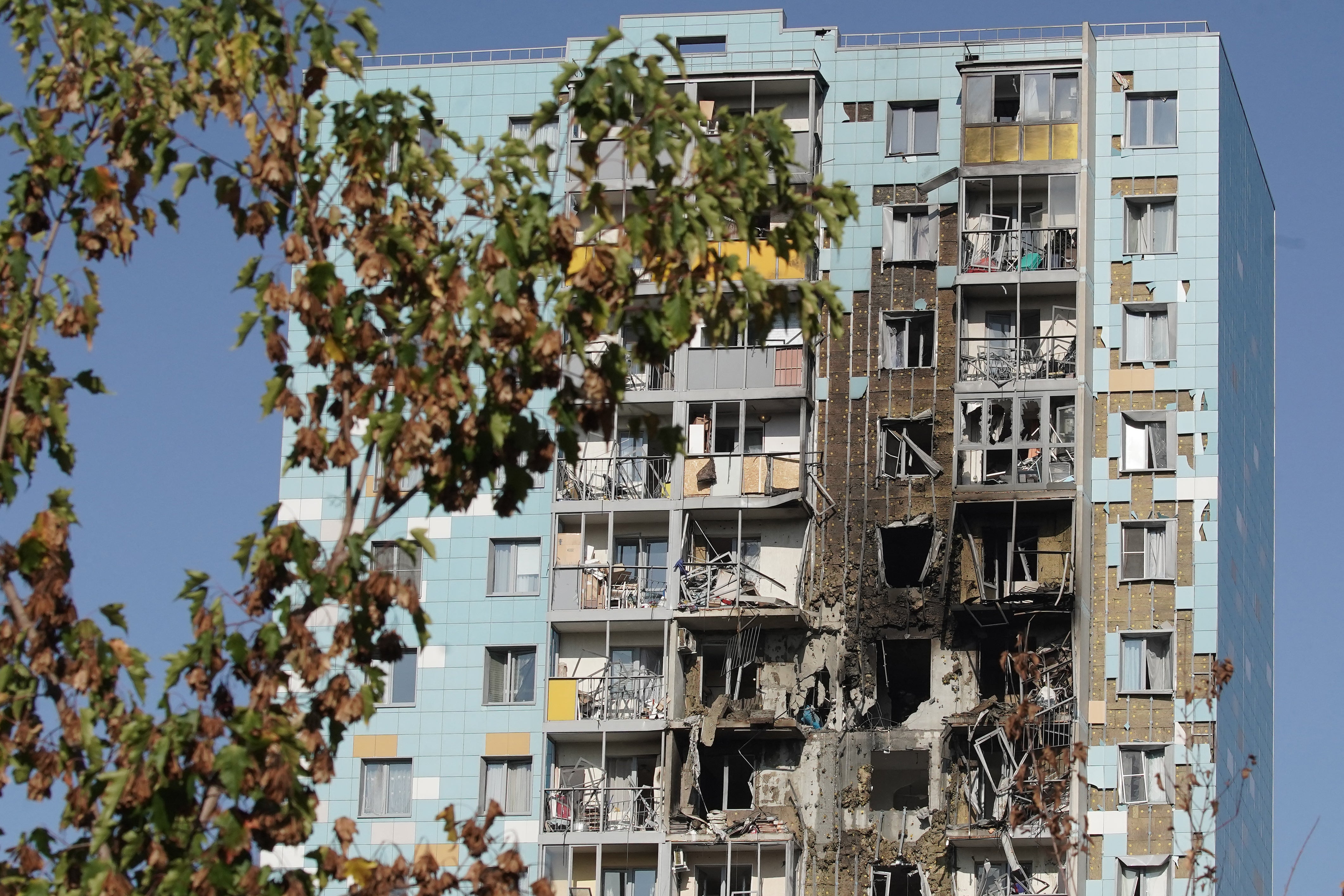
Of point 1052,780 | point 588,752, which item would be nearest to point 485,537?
point 588,752

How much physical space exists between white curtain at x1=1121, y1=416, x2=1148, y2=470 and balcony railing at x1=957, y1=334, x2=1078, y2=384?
81.8 inches

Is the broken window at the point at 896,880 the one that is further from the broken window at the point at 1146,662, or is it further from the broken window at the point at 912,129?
the broken window at the point at 912,129

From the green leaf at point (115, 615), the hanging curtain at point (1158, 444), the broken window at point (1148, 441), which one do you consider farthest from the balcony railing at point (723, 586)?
the green leaf at point (115, 615)

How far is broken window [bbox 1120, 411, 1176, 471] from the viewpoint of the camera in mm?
67688

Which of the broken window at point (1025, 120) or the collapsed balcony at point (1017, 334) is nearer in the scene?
the collapsed balcony at point (1017, 334)

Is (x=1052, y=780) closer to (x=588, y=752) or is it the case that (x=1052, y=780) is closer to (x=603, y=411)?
(x=588, y=752)

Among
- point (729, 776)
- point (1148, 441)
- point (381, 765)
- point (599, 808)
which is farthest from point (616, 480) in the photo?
point (1148, 441)

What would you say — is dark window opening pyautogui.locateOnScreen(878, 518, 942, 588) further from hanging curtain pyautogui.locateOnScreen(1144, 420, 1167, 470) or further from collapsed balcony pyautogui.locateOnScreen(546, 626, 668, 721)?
collapsed balcony pyautogui.locateOnScreen(546, 626, 668, 721)

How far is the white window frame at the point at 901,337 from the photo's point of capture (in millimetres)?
69375

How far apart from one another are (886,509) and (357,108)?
42.2 m

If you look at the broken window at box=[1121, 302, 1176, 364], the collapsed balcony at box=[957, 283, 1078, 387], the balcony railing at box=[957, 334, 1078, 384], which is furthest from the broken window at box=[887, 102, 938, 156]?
the broken window at box=[1121, 302, 1176, 364]

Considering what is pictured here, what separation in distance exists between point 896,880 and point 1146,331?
1588 centimetres

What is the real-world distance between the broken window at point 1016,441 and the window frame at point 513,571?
38.1 feet

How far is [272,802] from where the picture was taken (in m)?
24.5
